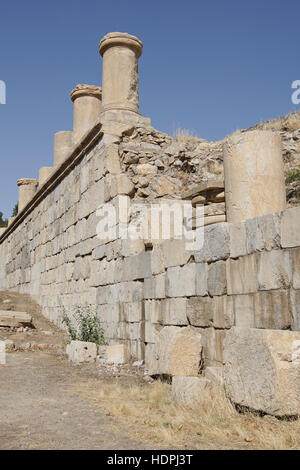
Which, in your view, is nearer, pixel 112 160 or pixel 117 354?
pixel 117 354

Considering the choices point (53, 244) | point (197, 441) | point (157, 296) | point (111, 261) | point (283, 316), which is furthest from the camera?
point (53, 244)

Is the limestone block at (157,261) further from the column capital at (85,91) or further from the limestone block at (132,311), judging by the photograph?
the column capital at (85,91)

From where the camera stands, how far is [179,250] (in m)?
6.51

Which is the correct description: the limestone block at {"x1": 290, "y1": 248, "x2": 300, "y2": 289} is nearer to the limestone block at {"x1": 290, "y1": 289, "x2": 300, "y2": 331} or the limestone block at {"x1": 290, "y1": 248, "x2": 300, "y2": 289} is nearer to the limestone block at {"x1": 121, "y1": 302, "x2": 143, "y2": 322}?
the limestone block at {"x1": 290, "y1": 289, "x2": 300, "y2": 331}

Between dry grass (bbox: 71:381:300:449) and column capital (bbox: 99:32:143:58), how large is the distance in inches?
282

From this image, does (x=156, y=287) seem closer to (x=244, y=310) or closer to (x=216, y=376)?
(x=244, y=310)

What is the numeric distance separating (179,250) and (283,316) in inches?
91.5

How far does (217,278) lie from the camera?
5551 mm

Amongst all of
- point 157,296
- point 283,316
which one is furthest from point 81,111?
point 283,316

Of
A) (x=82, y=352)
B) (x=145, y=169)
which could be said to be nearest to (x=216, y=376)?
(x=82, y=352)

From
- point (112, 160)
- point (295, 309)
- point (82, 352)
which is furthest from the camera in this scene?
point (112, 160)

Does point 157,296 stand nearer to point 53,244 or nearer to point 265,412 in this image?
point 265,412

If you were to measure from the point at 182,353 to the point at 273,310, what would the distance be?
154 centimetres

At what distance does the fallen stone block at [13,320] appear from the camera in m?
11.1
